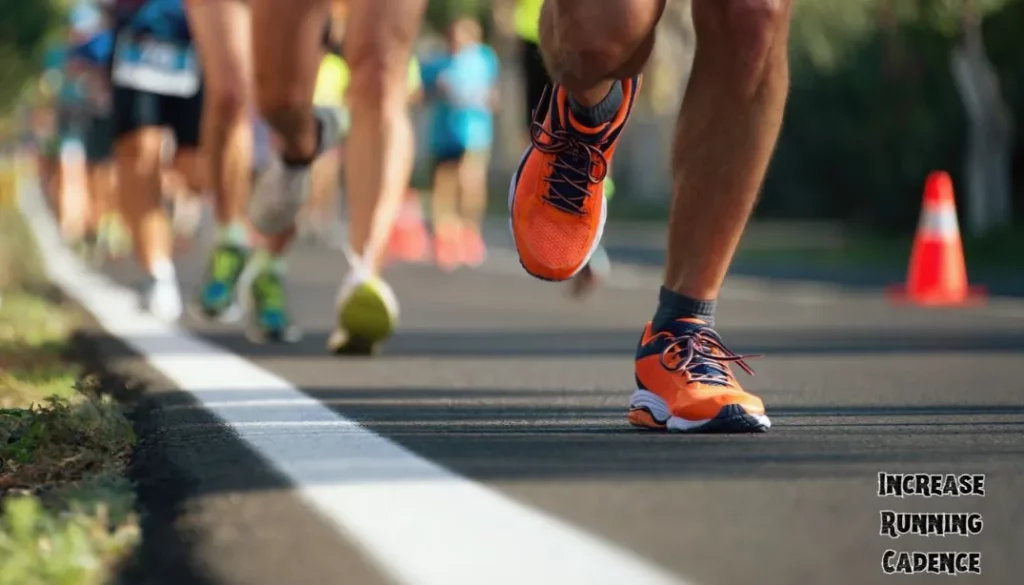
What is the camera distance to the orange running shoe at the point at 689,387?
14.7 ft

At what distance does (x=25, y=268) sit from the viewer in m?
12.5

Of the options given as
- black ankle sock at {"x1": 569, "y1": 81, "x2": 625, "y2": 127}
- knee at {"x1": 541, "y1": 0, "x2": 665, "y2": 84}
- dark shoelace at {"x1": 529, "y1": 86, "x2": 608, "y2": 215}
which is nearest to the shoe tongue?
dark shoelace at {"x1": 529, "y1": 86, "x2": 608, "y2": 215}

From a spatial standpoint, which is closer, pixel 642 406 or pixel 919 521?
pixel 919 521

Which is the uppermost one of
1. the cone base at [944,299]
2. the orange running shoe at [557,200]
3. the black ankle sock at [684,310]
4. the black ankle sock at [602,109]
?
the cone base at [944,299]

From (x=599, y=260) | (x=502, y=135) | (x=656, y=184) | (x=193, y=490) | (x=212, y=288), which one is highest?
(x=502, y=135)

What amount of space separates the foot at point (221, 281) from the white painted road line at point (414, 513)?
3.04m

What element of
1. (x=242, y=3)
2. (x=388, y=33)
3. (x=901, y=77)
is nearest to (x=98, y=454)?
(x=388, y=33)

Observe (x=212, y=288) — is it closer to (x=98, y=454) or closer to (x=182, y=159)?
(x=182, y=159)

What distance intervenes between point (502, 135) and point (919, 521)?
169 feet

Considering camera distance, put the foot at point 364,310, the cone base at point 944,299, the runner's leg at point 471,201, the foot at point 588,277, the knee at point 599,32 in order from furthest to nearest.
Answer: the runner's leg at point 471,201
the cone base at point 944,299
the foot at point 588,277
the foot at point 364,310
the knee at point 599,32

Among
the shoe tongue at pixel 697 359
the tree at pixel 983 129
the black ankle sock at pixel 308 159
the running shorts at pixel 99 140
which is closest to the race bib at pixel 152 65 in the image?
the black ankle sock at pixel 308 159

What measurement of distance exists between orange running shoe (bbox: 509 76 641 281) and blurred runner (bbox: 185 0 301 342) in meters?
3.04

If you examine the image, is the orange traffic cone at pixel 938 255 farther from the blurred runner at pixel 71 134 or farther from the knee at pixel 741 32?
the knee at pixel 741 32

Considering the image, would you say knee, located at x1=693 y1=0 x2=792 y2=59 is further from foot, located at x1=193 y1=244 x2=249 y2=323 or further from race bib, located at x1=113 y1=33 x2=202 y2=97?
race bib, located at x1=113 y1=33 x2=202 y2=97
